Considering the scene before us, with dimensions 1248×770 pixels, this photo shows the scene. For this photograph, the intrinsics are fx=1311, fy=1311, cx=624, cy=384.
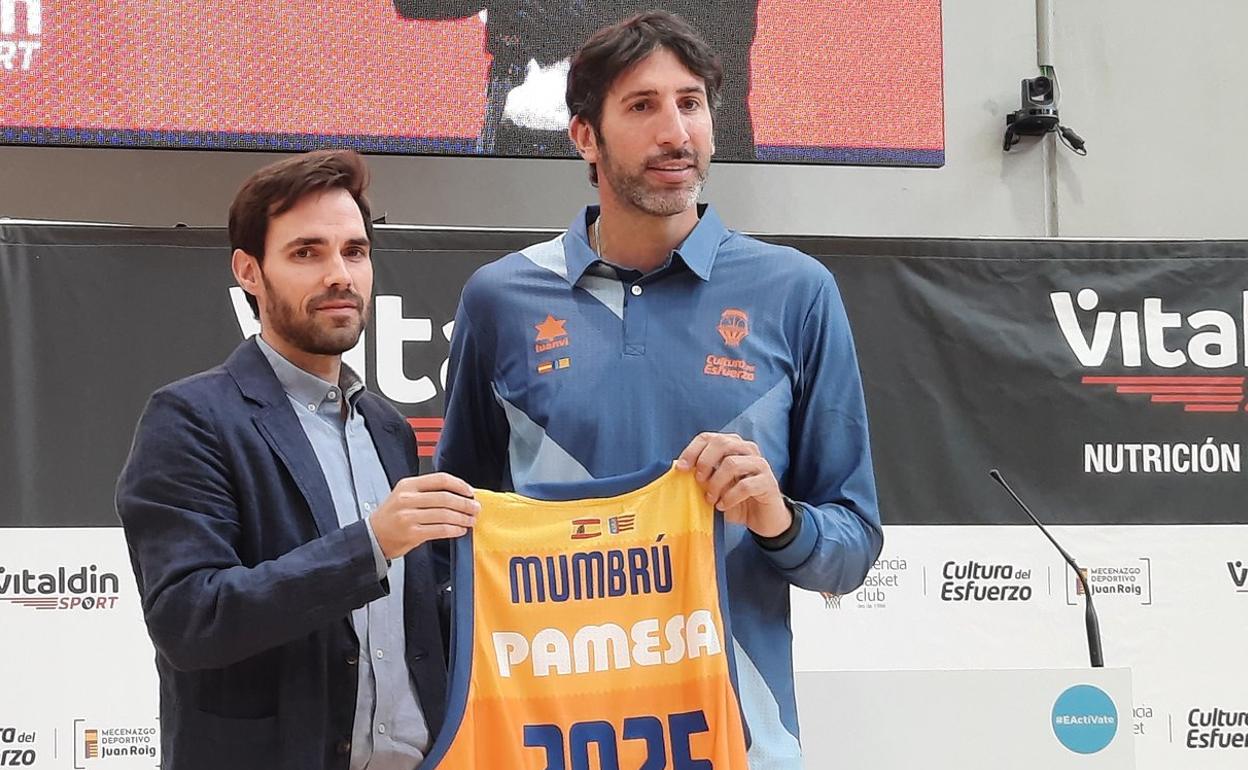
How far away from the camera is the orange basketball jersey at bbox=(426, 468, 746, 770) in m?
1.60

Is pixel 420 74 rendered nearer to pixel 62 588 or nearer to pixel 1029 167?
pixel 62 588

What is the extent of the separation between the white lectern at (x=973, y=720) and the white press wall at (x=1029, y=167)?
211 cm

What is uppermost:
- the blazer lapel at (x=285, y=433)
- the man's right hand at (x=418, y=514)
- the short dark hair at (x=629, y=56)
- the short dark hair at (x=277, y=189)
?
the short dark hair at (x=629, y=56)

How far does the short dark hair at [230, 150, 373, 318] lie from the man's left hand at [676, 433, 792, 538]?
59cm

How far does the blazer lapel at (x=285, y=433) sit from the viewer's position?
1.60 meters

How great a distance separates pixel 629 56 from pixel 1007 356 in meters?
2.22

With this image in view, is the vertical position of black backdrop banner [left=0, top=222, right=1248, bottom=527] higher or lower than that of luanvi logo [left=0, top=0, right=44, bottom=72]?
lower

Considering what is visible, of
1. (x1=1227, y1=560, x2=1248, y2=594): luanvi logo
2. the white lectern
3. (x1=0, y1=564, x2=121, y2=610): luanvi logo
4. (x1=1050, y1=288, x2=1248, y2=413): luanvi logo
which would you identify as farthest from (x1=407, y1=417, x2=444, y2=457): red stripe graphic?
(x1=1227, y1=560, x2=1248, y2=594): luanvi logo

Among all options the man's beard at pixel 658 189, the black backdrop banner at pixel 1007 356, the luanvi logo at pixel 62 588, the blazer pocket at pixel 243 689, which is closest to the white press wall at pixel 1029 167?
the black backdrop banner at pixel 1007 356

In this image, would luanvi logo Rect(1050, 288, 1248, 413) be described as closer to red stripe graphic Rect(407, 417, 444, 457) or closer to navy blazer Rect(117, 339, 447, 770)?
red stripe graphic Rect(407, 417, 444, 457)

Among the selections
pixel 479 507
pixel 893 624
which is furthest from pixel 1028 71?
pixel 479 507

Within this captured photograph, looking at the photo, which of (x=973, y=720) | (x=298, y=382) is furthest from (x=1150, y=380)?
(x=298, y=382)

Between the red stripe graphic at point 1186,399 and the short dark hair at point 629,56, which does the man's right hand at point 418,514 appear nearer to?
the short dark hair at point 629,56

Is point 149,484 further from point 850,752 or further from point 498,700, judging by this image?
point 850,752
